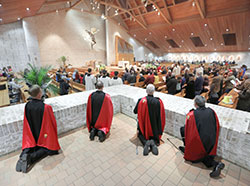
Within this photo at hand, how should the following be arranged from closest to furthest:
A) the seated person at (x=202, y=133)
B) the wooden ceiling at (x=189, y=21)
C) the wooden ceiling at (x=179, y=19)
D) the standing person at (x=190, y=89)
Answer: the seated person at (x=202, y=133) < the standing person at (x=190, y=89) < the wooden ceiling at (x=179, y=19) < the wooden ceiling at (x=189, y=21)

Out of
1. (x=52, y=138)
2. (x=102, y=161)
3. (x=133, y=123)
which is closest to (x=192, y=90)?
(x=133, y=123)

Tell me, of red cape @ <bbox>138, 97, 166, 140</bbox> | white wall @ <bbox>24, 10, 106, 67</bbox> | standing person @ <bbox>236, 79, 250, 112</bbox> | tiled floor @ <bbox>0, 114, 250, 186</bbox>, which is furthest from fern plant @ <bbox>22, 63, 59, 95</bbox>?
white wall @ <bbox>24, 10, 106, 67</bbox>

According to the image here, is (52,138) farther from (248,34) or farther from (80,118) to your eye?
(248,34)

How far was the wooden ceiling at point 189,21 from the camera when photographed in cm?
1022

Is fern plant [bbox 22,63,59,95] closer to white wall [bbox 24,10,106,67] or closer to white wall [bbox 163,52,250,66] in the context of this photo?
white wall [bbox 24,10,106,67]

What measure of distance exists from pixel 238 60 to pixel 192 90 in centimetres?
1656

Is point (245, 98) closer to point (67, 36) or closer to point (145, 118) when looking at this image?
point (145, 118)

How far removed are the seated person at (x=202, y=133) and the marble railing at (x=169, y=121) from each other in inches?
8.6

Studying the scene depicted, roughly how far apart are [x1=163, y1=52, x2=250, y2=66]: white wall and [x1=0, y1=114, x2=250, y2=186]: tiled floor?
19.2m

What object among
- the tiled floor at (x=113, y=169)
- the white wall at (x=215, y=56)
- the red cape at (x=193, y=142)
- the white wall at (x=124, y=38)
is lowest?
the tiled floor at (x=113, y=169)

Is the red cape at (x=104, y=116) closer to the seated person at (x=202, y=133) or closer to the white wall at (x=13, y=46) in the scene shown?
the seated person at (x=202, y=133)

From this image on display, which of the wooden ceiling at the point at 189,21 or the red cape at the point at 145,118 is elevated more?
the wooden ceiling at the point at 189,21

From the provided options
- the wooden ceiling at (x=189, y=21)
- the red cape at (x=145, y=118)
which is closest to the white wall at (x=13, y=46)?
the wooden ceiling at (x=189, y=21)

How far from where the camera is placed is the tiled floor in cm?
191
